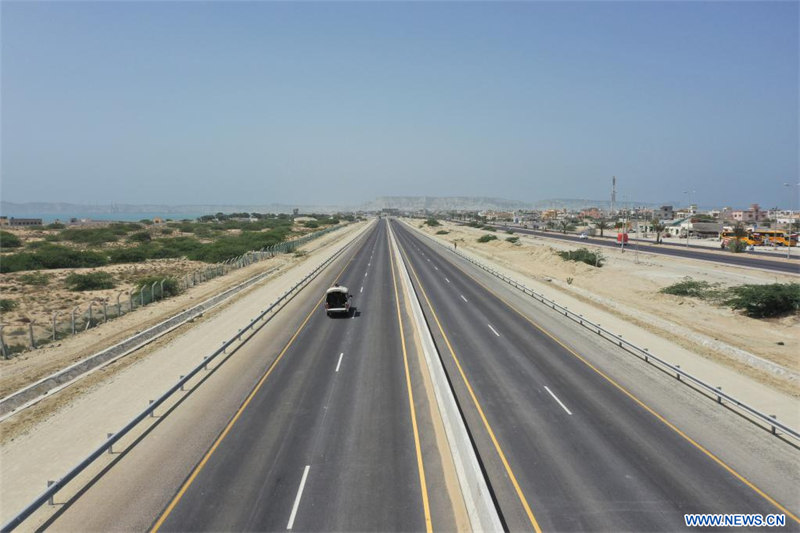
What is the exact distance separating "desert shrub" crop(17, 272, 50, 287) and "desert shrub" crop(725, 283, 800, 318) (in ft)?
213

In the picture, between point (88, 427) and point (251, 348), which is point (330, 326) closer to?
point (251, 348)

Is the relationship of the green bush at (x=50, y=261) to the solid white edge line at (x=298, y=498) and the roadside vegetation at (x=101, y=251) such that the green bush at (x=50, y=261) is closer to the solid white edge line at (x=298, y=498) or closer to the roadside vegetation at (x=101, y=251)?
the roadside vegetation at (x=101, y=251)

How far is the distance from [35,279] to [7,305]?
16248 mm

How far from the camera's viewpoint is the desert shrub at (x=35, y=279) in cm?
4472

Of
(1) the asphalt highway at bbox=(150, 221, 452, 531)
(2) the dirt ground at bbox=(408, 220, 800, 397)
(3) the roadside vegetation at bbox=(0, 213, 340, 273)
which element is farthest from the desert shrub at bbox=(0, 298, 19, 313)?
(2) the dirt ground at bbox=(408, 220, 800, 397)

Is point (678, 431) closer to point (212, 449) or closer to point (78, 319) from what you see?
point (212, 449)

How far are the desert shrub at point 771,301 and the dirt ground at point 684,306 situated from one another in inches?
→ 33.1

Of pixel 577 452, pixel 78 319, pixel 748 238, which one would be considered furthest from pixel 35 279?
pixel 748 238

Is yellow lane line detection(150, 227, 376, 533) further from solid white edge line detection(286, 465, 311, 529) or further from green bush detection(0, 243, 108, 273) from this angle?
green bush detection(0, 243, 108, 273)

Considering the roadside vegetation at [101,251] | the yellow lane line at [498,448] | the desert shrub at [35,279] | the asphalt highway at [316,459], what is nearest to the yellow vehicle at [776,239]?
the yellow lane line at [498,448]

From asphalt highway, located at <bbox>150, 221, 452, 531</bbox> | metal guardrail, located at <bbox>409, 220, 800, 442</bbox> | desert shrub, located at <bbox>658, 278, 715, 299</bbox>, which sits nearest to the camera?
asphalt highway, located at <bbox>150, 221, 452, 531</bbox>

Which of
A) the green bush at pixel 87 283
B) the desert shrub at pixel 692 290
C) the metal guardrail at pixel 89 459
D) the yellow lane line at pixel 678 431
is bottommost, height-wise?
the yellow lane line at pixel 678 431

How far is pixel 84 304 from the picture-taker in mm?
36156

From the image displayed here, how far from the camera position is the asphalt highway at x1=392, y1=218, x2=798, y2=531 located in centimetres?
1039
